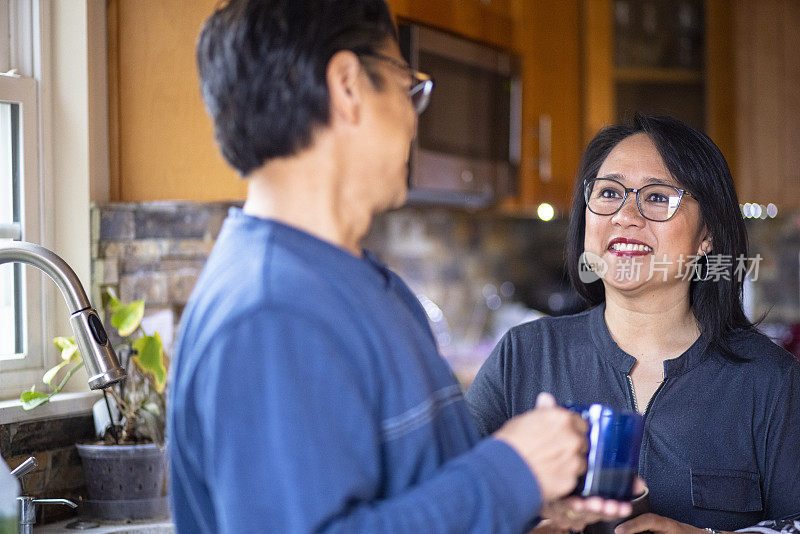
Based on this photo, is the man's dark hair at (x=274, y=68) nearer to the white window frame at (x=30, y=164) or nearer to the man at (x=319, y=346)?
the man at (x=319, y=346)

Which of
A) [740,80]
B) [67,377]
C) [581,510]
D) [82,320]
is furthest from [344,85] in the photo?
[740,80]

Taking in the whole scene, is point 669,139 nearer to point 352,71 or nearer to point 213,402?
point 352,71

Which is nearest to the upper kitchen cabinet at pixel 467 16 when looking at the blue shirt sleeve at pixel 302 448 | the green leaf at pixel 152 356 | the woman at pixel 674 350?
the woman at pixel 674 350

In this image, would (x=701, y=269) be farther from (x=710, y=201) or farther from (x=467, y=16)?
(x=467, y=16)

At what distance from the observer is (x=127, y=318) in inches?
64.4

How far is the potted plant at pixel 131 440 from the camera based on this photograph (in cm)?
163

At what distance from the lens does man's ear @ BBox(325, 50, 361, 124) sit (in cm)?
76

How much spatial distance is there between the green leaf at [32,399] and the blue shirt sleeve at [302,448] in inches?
40.6

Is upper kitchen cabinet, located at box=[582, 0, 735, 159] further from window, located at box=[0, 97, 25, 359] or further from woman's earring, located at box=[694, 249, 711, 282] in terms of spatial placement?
window, located at box=[0, 97, 25, 359]

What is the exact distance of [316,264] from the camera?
2.44ft

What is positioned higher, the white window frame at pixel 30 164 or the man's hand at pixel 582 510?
the white window frame at pixel 30 164

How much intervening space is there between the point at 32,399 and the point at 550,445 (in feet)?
3.92

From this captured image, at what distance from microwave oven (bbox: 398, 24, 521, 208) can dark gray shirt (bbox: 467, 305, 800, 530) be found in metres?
1.05

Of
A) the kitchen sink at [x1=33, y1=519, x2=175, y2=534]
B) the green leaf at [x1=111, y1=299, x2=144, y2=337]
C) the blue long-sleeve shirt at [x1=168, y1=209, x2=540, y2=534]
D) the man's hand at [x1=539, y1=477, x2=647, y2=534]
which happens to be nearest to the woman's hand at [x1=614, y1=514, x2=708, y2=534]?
the man's hand at [x1=539, y1=477, x2=647, y2=534]
